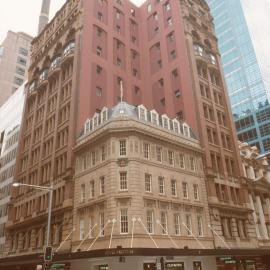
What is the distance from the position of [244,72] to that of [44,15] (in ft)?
238

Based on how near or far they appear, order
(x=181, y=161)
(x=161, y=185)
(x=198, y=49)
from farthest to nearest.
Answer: (x=198, y=49)
(x=181, y=161)
(x=161, y=185)

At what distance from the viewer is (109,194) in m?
34.9

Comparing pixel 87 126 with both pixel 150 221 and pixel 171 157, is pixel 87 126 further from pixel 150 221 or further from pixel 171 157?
pixel 150 221

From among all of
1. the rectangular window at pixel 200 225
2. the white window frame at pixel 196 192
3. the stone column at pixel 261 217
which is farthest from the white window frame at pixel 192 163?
the stone column at pixel 261 217

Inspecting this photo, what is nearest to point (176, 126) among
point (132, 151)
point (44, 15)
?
point (132, 151)

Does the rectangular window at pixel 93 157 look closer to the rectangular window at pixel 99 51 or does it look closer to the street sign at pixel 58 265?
the street sign at pixel 58 265

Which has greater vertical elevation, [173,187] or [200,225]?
[173,187]

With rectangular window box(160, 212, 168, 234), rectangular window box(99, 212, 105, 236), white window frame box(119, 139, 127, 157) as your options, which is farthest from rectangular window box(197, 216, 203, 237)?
white window frame box(119, 139, 127, 157)

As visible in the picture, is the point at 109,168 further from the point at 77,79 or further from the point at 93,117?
the point at 77,79

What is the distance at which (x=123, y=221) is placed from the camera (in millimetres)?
33938

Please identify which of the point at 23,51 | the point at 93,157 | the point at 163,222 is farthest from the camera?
the point at 23,51

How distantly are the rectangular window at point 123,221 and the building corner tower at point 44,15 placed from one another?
292ft

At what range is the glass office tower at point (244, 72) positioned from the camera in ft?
327

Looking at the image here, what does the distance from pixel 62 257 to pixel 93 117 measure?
19.2 m
